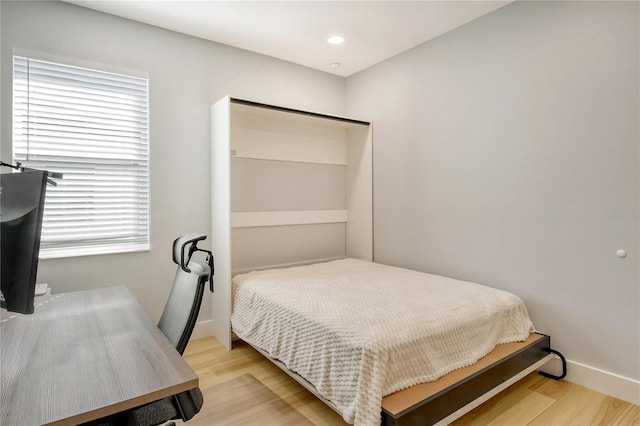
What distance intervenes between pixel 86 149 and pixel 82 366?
204cm

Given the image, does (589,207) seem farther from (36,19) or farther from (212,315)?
(36,19)

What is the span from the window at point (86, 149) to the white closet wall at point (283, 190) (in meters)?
0.59

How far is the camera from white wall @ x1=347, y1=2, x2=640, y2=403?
2129 mm

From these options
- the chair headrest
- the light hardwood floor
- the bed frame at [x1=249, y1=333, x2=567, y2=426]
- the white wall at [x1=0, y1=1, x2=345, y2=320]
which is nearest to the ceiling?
the white wall at [x1=0, y1=1, x2=345, y2=320]

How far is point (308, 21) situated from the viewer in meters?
2.80

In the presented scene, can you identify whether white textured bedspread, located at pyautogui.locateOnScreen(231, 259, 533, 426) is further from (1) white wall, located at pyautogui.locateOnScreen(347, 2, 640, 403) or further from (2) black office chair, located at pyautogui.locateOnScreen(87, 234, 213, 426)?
(2) black office chair, located at pyautogui.locateOnScreen(87, 234, 213, 426)

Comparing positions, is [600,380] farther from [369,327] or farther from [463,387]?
[369,327]

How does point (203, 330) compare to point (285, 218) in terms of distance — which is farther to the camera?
point (285, 218)

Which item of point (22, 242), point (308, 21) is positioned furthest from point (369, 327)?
point (308, 21)

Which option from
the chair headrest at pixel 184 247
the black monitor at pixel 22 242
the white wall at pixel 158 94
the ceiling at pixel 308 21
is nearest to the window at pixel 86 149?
A: the white wall at pixel 158 94

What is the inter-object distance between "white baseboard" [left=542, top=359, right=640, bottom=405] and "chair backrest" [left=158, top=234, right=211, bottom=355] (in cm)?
234

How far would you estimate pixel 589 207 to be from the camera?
2240 mm

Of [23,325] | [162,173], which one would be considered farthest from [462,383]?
[162,173]

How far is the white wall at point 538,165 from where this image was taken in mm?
2129
